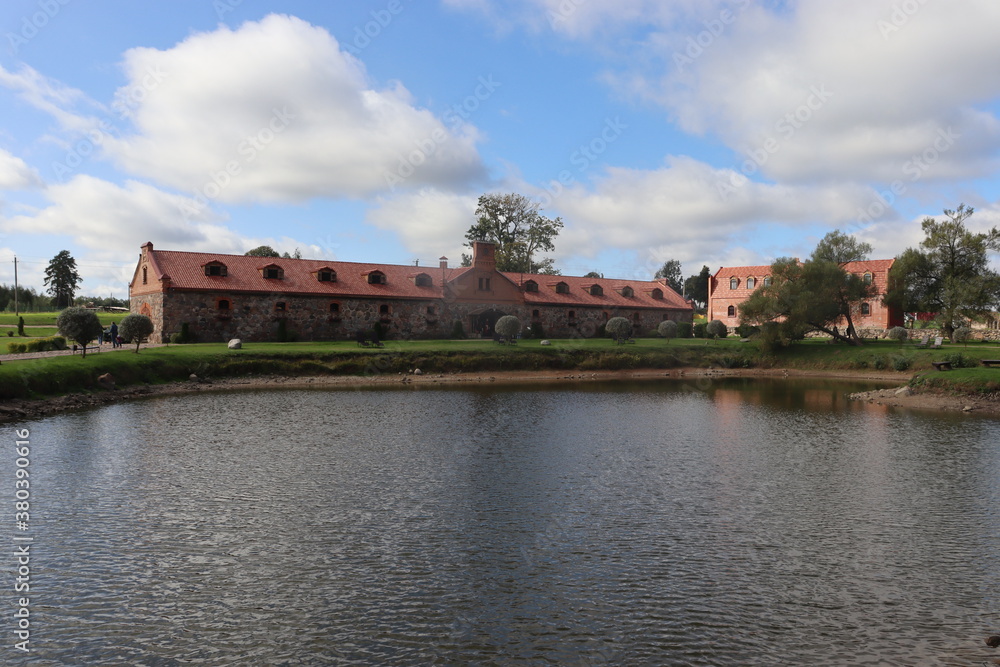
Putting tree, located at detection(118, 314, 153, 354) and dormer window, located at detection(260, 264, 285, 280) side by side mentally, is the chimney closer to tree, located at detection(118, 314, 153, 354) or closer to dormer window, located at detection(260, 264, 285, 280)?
dormer window, located at detection(260, 264, 285, 280)

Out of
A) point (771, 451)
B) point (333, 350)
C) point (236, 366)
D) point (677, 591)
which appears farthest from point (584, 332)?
point (677, 591)

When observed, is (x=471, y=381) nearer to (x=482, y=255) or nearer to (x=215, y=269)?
(x=482, y=255)

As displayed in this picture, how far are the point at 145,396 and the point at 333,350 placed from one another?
14694mm

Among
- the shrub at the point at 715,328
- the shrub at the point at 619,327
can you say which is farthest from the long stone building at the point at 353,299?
the shrub at the point at 619,327

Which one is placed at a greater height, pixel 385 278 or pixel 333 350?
pixel 385 278

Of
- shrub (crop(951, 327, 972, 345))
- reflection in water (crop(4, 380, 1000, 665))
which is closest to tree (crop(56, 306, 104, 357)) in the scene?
reflection in water (crop(4, 380, 1000, 665))

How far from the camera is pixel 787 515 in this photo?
14.7m

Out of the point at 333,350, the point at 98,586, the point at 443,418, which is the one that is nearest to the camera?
the point at 98,586

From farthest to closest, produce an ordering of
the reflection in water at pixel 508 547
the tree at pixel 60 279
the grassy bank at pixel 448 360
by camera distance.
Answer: the tree at pixel 60 279, the grassy bank at pixel 448 360, the reflection in water at pixel 508 547

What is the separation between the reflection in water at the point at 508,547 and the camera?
9.00 metres

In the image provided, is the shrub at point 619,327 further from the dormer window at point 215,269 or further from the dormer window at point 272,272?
the dormer window at point 215,269

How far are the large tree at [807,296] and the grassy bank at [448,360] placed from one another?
9.57ft

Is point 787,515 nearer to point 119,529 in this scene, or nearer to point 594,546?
point 594,546

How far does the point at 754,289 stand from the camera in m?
74.8
